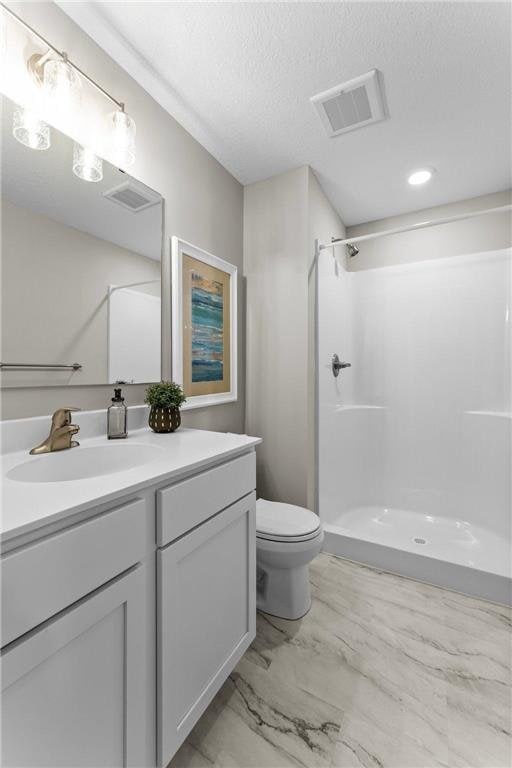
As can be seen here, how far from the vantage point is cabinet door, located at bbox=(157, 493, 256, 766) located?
798 mm

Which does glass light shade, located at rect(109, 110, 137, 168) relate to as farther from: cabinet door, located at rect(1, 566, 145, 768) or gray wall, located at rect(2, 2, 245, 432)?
cabinet door, located at rect(1, 566, 145, 768)

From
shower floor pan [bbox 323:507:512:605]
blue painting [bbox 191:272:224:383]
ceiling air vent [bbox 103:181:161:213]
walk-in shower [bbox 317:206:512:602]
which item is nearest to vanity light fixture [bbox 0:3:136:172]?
ceiling air vent [bbox 103:181:161:213]

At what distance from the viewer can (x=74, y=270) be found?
111 centimetres

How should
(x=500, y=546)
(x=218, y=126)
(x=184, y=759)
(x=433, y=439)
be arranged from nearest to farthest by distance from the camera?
(x=184, y=759) < (x=218, y=126) < (x=500, y=546) < (x=433, y=439)

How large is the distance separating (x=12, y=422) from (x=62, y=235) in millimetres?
621

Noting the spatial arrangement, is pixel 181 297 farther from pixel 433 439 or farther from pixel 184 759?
pixel 433 439

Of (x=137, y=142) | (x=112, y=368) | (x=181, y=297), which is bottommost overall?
(x=112, y=368)

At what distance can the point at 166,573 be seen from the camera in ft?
2.62

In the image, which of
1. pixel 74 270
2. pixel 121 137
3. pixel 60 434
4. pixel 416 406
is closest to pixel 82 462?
pixel 60 434

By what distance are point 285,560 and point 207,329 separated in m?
1.16

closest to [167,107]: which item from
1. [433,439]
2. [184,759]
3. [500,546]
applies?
[184,759]

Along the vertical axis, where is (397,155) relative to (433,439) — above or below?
above

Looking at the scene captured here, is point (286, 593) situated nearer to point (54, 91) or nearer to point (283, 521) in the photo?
point (283, 521)

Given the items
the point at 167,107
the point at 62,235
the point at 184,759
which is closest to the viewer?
the point at 184,759
